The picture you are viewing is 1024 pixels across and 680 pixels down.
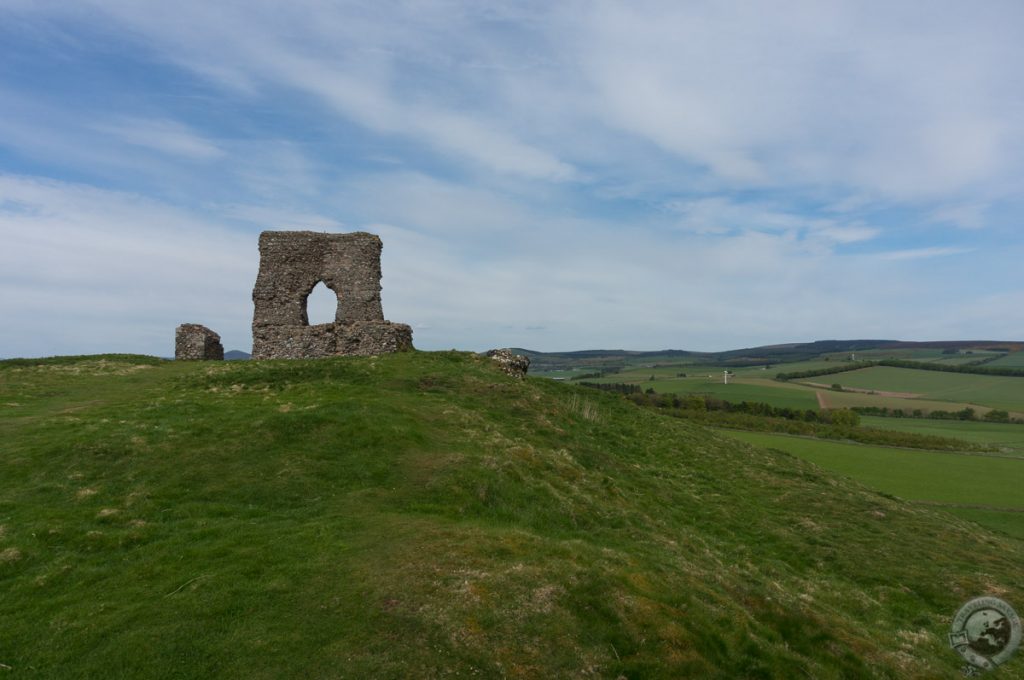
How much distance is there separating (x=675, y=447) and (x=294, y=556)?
70.0ft

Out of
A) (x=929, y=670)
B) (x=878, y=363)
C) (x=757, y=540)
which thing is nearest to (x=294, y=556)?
(x=929, y=670)

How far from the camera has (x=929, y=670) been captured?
11258 millimetres

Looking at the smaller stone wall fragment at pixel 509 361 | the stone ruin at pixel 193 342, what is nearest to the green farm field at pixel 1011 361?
the smaller stone wall fragment at pixel 509 361

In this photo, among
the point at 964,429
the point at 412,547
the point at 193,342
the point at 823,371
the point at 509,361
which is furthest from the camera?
the point at 823,371

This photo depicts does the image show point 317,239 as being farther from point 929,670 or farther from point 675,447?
point 929,670

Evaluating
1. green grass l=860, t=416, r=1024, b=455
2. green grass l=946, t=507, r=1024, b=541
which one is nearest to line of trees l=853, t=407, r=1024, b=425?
green grass l=860, t=416, r=1024, b=455

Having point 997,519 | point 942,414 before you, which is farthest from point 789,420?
point 997,519

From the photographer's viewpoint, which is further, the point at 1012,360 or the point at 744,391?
the point at 1012,360

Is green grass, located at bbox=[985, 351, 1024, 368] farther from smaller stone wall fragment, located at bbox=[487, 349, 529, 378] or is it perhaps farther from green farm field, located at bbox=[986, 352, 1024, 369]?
smaller stone wall fragment, located at bbox=[487, 349, 529, 378]

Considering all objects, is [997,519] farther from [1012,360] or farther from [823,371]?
[1012,360]

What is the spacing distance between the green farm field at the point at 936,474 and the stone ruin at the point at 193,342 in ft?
131

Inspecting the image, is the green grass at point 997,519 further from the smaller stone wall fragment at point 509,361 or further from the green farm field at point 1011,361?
the green farm field at point 1011,361

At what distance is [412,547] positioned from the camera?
1105 cm

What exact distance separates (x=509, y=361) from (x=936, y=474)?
36296 mm
